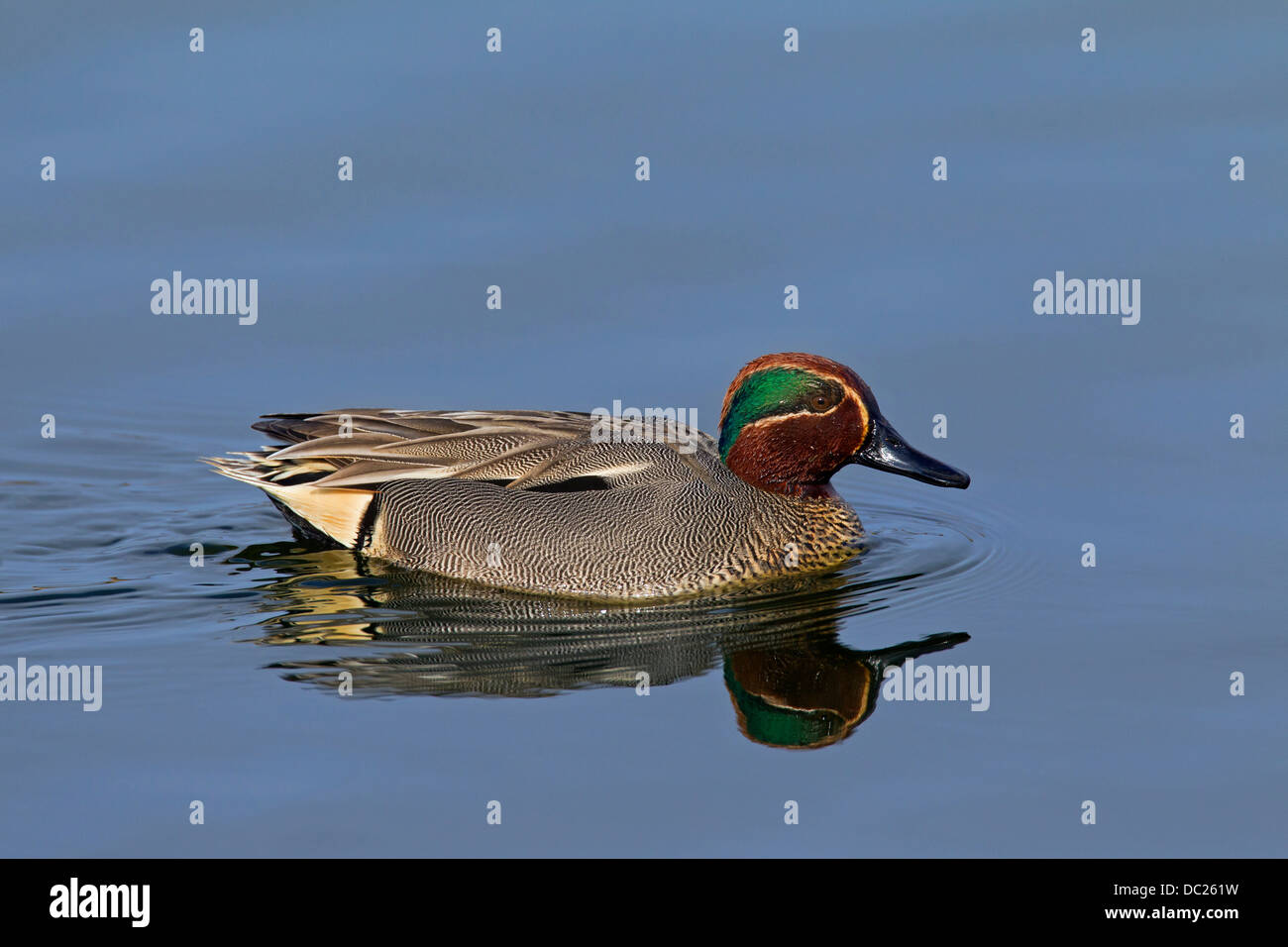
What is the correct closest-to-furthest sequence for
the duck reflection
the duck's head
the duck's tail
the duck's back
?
the duck reflection
the duck's back
the duck's head
the duck's tail

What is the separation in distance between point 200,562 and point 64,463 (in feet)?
5.48

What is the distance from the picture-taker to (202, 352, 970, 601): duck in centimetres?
1057

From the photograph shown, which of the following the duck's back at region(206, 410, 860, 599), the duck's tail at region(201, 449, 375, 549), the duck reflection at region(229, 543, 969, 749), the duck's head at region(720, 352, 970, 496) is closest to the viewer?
the duck reflection at region(229, 543, 969, 749)

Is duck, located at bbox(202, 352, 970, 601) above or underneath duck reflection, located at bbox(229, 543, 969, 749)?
above

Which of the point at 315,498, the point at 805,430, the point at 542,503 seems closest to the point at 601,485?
the point at 542,503

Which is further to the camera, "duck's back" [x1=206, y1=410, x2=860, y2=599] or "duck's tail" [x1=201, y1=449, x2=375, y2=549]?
"duck's tail" [x1=201, y1=449, x2=375, y2=549]

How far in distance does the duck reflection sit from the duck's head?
26.8 inches

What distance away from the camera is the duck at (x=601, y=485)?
10570 millimetres

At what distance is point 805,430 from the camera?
10898 mm

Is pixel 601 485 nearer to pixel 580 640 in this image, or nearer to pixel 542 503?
pixel 542 503

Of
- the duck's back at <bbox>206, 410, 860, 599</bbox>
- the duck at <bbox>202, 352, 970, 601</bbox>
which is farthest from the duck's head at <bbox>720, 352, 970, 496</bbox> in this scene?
the duck's back at <bbox>206, 410, 860, 599</bbox>

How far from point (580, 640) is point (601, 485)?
4.16ft

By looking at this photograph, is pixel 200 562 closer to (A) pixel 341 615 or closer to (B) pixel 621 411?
(A) pixel 341 615

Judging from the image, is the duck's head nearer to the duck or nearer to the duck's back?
the duck
